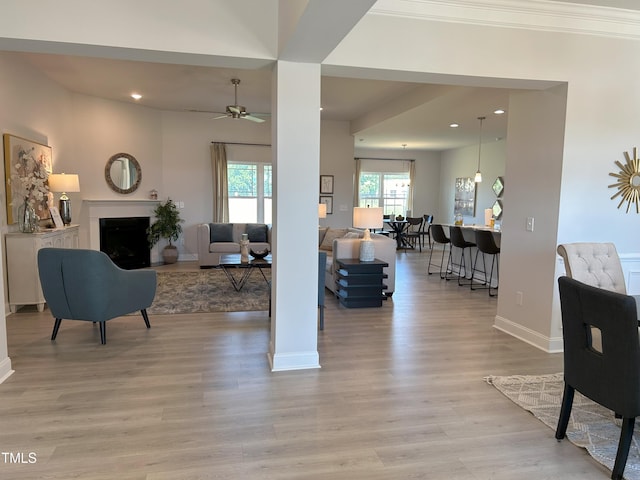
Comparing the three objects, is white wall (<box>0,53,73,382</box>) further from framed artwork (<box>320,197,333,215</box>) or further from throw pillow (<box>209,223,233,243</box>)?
framed artwork (<box>320,197,333,215</box>)

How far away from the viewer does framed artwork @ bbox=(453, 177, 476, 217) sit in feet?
36.8

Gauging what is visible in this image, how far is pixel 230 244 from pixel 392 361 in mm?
4919

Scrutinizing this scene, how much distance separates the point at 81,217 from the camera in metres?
7.12

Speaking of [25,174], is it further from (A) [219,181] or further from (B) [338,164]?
(B) [338,164]

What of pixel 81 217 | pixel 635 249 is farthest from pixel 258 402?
pixel 81 217

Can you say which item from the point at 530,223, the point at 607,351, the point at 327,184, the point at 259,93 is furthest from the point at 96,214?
the point at 607,351

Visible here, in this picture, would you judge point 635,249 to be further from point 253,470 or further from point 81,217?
point 81,217

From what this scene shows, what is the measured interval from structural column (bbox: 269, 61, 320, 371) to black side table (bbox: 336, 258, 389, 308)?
6.17 feet

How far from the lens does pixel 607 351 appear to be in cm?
204

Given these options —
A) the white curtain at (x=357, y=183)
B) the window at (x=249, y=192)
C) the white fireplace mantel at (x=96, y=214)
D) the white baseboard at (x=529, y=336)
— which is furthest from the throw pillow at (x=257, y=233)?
the white baseboard at (x=529, y=336)

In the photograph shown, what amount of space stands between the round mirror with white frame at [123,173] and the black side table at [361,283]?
15.7 feet

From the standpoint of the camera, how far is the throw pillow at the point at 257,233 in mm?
8156

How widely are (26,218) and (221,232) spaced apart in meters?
3.60

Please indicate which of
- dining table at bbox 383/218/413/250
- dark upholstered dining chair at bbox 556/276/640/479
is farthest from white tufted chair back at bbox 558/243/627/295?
dining table at bbox 383/218/413/250
